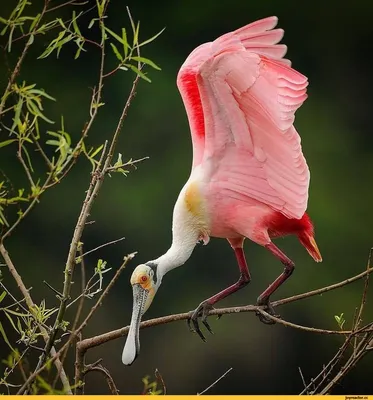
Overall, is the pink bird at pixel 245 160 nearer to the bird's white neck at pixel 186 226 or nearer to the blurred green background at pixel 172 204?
the bird's white neck at pixel 186 226

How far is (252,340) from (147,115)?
1872mm

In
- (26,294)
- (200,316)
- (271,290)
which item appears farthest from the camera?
(200,316)

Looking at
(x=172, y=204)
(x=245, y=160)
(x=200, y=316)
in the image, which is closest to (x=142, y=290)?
(x=200, y=316)

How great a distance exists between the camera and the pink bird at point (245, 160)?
9.55ft

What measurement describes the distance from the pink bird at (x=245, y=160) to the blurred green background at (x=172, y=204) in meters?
3.60


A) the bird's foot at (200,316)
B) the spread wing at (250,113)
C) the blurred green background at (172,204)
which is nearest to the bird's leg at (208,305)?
the bird's foot at (200,316)

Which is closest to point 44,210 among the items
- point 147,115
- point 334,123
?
point 147,115

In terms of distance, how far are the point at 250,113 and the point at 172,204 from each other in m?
4.71

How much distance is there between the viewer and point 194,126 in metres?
3.20

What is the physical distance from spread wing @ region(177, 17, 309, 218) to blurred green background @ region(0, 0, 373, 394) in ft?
11.8

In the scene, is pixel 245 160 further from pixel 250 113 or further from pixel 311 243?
pixel 311 243

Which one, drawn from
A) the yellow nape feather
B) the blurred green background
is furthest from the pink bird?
the blurred green background

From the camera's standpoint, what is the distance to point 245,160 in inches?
123

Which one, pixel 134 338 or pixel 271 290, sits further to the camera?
pixel 271 290
